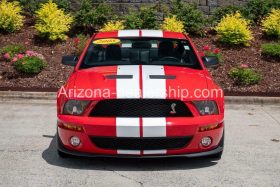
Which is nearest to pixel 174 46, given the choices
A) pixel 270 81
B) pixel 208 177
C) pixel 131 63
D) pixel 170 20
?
pixel 131 63

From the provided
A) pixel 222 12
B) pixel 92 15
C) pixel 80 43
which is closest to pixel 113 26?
pixel 92 15

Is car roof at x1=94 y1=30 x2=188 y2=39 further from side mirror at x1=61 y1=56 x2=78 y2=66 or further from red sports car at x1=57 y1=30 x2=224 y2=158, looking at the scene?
red sports car at x1=57 y1=30 x2=224 y2=158

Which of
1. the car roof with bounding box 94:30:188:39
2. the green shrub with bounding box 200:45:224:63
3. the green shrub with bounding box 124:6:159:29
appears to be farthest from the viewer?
the green shrub with bounding box 124:6:159:29

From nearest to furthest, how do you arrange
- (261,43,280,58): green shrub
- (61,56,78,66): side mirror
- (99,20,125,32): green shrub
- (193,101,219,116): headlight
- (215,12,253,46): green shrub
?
(193,101,219,116): headlight → (61,56,78,66): side mirror → (261,43,280,58): green shrub → (215,12,253,46): green shrub → (99,20,125,32): green shrub

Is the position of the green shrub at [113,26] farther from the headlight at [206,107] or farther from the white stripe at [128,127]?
the white stripe at [128,127]

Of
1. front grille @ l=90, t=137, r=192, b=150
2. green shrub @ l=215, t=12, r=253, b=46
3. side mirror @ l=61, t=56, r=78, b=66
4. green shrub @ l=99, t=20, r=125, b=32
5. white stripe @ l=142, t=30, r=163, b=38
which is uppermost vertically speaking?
white stripe @ l=142, t=30, r=163, b=38

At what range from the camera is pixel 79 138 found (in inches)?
197

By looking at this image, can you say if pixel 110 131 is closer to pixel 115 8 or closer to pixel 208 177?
pixel 208 177

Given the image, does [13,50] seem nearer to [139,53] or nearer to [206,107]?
[139,53]

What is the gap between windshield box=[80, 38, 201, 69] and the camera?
6121 mm

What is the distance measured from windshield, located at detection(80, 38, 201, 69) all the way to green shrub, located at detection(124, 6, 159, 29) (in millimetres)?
5473

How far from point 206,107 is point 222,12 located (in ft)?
Result: 26.0

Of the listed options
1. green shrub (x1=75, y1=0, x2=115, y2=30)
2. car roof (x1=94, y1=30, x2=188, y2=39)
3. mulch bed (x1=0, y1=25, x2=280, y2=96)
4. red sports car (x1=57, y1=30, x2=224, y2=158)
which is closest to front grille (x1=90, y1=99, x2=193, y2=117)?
red sports car (x1=57, y1=30, x2=224, y2=158)

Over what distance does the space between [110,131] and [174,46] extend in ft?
6.21
